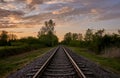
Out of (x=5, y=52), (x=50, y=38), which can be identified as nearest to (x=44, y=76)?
(x=5, y=52)

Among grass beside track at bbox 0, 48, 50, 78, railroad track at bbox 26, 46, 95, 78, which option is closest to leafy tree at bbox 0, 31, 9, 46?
grass beside track at bbox 0, 48, 50, 78

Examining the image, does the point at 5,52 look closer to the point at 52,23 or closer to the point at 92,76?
the point at 92,76

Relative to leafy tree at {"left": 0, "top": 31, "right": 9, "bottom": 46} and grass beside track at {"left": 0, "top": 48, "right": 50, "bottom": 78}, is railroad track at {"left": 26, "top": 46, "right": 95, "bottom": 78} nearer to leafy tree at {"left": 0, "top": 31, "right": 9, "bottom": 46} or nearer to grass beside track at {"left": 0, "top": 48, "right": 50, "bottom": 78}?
grass beside track at {"left": 0, "top": 48, "right": 50, "bottom": 78}

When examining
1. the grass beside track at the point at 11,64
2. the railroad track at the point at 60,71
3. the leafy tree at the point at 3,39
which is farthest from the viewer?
the leafy tree at the point at 3,39

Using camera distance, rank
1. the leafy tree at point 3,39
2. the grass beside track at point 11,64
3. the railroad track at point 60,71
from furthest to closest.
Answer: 1. the leafy tree at point 3,39
2. the grass beside track at point 11,64
3. the railroad track at point 60,71

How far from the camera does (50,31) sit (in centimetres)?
14325

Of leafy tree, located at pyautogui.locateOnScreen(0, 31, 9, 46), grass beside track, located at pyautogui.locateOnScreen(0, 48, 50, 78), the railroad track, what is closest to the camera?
the railroad track

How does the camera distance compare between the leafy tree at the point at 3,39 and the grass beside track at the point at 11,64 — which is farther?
the leafy tree at the point at 3,39

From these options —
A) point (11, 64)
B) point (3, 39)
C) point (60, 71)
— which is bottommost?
point (11, 64)

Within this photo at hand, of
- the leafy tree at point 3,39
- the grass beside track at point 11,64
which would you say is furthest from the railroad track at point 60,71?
the leafy tree at point 3,39

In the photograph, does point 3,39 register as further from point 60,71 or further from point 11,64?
point 60,71

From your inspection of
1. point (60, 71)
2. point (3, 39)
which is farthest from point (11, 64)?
point (3, 39)

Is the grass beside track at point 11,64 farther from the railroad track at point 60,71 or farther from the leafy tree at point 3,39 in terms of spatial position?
the leafy tree at point 3,39

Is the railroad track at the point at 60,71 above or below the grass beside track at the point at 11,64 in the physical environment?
above
